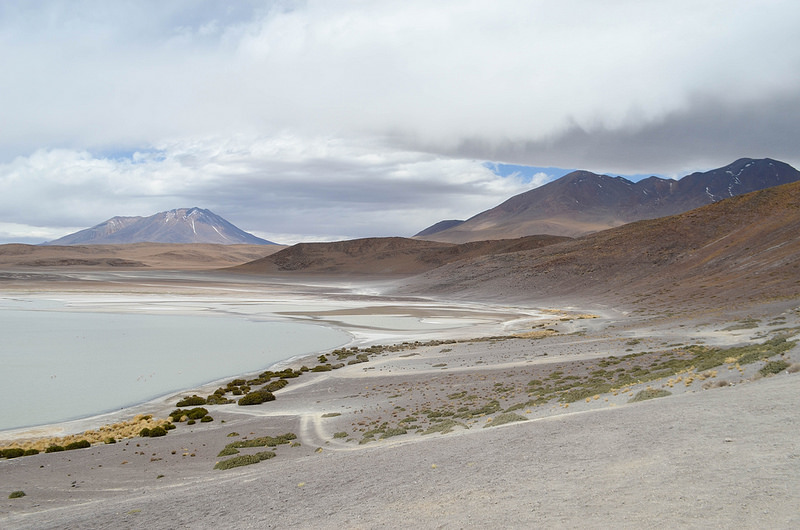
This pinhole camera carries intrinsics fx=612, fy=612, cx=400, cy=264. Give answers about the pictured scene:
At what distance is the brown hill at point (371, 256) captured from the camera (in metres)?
139

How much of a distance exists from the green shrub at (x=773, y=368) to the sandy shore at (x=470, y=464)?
8.5 inches

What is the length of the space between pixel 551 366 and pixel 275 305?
4886cm

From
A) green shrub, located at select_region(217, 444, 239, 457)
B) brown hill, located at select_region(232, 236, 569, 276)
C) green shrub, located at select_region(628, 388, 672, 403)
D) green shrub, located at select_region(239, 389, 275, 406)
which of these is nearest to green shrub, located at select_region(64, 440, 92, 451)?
green shrub, located at select_region(217, 444, 239, 457)

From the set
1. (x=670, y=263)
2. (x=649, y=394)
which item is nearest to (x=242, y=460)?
(x=649, y=394)

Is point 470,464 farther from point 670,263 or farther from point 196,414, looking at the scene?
point 670,263

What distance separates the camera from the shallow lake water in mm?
22375

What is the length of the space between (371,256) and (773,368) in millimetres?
142758

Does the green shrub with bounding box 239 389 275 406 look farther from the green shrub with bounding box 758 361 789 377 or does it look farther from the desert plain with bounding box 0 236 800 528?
the green shrub with bounding box 758 361 789 377

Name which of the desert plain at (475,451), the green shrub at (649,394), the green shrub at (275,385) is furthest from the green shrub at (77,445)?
the green shrub at (649,394)

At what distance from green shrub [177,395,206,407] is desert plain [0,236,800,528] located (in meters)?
0.51

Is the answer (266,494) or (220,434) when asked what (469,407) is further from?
(266,494)

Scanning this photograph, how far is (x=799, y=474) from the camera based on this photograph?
695 cm

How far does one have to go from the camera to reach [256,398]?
20.9m

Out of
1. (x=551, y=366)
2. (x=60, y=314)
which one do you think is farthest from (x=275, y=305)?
(x=551, y=366)
